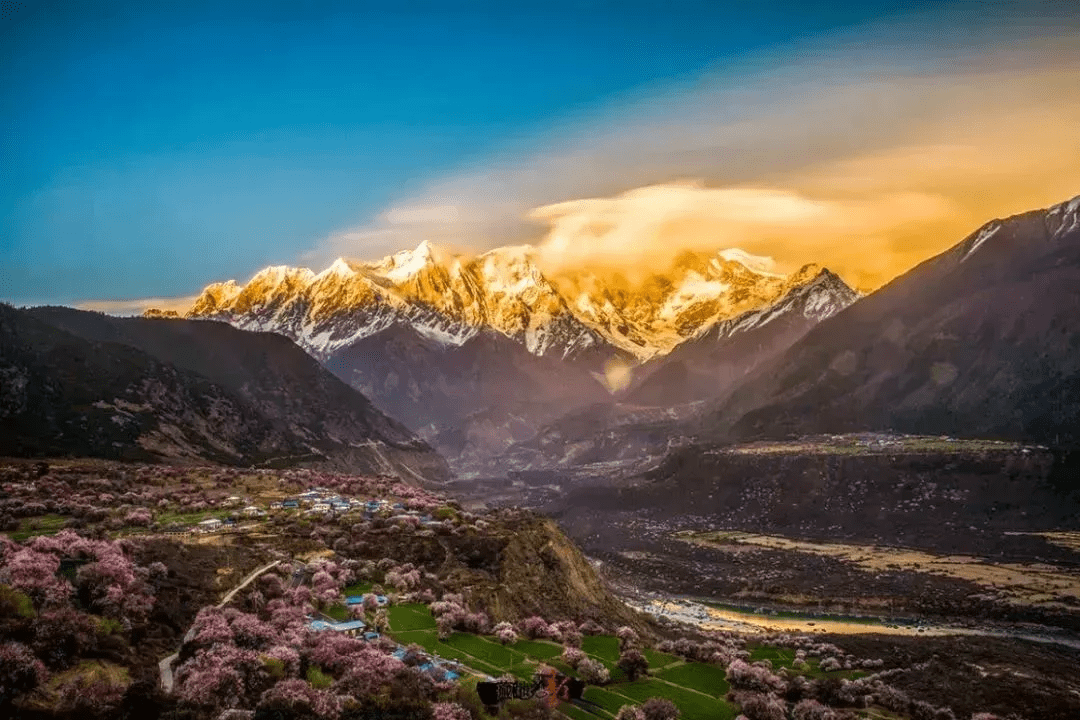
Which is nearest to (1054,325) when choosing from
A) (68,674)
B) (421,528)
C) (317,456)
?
(317,456)

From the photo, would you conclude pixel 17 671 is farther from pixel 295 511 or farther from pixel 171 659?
pixel 295 511

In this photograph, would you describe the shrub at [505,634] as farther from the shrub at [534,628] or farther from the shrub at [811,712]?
the shrub at [811,712]

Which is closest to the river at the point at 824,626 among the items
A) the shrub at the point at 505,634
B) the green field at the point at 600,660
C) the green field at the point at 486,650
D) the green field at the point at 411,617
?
the green field at the point at 600,660

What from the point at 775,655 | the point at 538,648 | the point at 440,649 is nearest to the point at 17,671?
the point at 440,649

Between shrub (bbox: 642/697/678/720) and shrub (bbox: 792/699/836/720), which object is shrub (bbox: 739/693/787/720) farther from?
shrub (bbox: 642/697/678/720)

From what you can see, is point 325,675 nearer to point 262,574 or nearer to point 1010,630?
point 262,574

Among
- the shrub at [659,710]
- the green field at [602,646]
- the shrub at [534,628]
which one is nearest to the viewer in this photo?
the shrub at [659,710]
